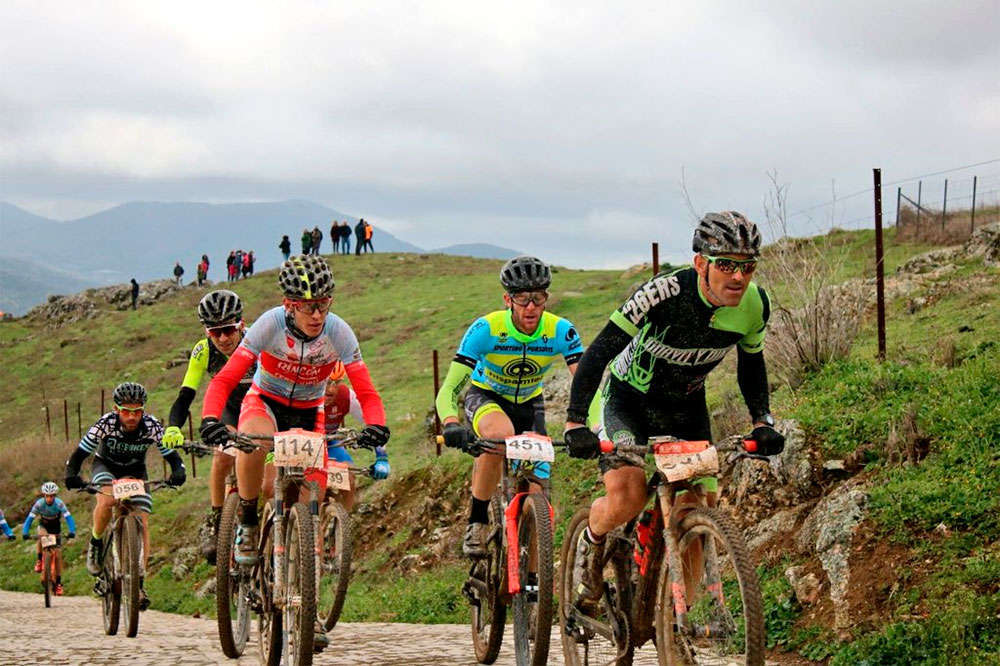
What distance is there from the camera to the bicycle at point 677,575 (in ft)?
16.6

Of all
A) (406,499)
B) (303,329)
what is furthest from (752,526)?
(406,499)

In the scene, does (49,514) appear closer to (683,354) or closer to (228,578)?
(228,578)

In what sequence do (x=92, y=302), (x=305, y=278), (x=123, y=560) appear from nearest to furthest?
(x=305, y=278) < (x=123, y=560) < (x=92, y=302)

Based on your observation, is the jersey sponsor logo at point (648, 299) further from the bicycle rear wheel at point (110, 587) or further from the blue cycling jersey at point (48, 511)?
the blue cycling jersey at point (48, 511)

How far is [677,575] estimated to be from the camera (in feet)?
17.7

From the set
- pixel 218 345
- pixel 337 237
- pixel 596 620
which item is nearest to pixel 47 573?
pixel 218 345

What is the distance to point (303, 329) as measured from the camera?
768 cm

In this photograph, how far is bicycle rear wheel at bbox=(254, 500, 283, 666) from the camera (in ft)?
23.7

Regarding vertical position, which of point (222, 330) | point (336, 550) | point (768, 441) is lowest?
point (336, 550)

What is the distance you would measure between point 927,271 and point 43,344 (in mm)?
61073

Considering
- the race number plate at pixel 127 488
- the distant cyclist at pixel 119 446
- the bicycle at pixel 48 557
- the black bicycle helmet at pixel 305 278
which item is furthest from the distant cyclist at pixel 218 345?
the bicycle at pixel 48 557

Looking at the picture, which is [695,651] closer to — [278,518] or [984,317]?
[278,518]

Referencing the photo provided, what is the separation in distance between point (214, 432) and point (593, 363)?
8.82 feet

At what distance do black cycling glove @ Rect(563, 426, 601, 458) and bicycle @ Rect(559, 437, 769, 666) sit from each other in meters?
0.08
